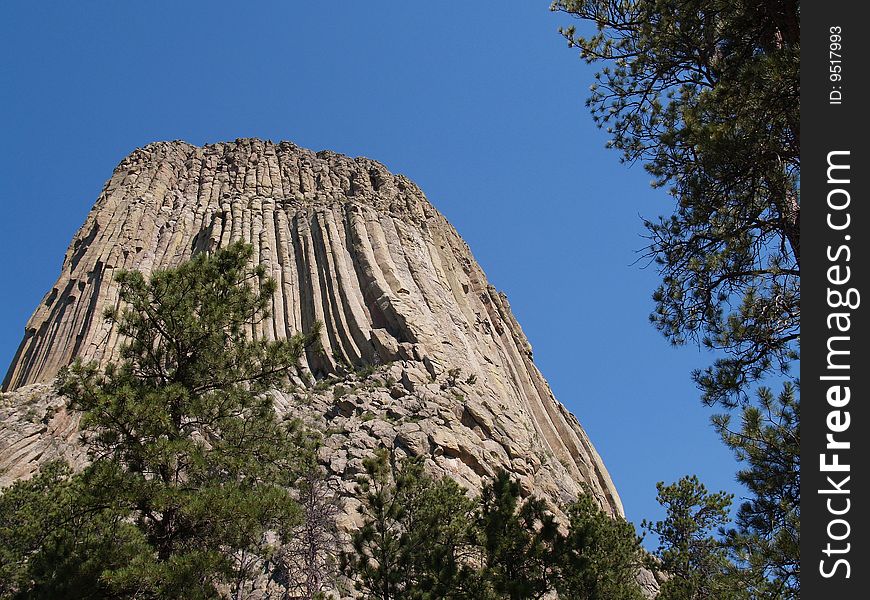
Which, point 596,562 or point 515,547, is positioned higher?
point 596,562

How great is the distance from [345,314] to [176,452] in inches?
1163

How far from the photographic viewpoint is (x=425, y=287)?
46656mm

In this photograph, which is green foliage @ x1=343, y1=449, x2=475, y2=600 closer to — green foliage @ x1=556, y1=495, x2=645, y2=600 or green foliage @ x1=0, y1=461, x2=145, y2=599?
green foliage @ x1=556, y1=495, x2=645, y2=600

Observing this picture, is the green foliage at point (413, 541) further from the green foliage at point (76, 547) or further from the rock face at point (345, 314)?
the green foliage at point (76, 547)

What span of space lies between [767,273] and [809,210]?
10.9 feet

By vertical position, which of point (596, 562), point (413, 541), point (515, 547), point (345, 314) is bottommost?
point (413, 541)

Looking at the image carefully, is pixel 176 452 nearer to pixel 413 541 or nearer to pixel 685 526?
pixel 413 541

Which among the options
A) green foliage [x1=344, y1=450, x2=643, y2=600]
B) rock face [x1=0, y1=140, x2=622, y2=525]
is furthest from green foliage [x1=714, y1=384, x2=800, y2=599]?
rock face [x1=0, y1=140, x2=622, y2=525]

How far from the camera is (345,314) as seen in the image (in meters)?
43.9

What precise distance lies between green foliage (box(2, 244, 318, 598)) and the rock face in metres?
11.9

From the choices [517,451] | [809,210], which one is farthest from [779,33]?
[517,451]

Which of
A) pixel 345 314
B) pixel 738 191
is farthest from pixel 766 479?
pixel 345 314

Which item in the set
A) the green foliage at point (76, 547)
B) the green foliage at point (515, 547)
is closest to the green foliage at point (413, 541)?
the green foliage at point (515, 547)

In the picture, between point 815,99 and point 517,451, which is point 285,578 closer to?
point 517,451
